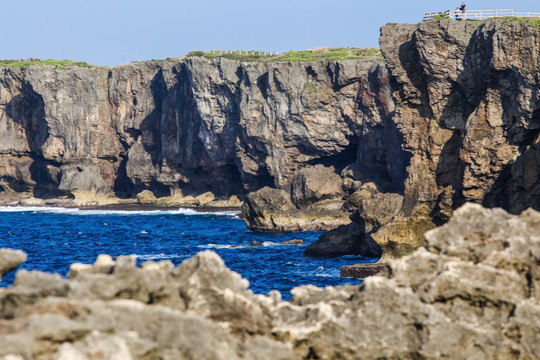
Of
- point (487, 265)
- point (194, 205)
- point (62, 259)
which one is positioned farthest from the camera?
point (194, 205)

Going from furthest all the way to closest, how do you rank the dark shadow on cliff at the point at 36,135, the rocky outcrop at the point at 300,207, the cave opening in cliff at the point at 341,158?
1. the dark shadow on cliff at the point at 36,135
2. the cave opening in cliff at the point at 341,158
3. the rocky outcrop at the point at 300,207

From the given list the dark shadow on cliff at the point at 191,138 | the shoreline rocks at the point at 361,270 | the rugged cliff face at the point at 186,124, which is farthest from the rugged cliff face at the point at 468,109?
the dark shadow on cliff at the point at 191,138

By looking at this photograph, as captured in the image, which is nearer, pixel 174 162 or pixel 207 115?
pixel 207 115

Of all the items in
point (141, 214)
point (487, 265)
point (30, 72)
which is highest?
point (30, 72)

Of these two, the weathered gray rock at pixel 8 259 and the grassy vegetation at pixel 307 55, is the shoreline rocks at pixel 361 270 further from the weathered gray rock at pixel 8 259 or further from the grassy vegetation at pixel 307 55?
the grassy vegetation at pixel 307 55

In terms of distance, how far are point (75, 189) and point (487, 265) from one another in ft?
A: 363

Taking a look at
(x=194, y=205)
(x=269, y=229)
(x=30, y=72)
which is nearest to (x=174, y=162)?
(x=194, y=205)

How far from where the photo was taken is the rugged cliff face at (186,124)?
3831 inches

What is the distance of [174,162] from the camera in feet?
389

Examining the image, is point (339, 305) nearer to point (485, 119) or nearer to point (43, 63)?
point (485, 119)

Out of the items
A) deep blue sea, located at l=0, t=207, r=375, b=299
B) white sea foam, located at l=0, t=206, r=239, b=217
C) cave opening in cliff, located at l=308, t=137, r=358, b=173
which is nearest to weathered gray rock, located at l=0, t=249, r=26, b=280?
deep blue sea, located at l=0, t=207, r=375, b=299

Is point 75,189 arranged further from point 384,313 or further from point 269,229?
point 384,313

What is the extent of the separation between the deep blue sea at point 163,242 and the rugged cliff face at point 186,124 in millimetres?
9949

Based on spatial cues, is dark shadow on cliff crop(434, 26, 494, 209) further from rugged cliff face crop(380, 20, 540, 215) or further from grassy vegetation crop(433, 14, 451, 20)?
grassy vegetation crop(433, 14, 451, 20)
